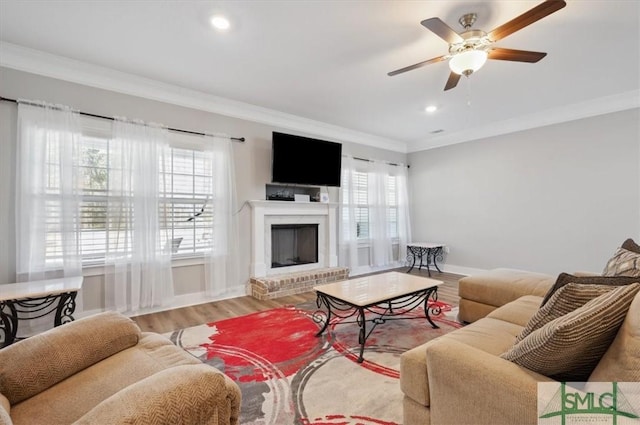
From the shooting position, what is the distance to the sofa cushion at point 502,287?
8.90 ft

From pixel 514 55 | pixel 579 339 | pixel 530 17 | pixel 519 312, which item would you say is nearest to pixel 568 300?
pixel 579 339

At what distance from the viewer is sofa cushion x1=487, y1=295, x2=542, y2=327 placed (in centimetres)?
200

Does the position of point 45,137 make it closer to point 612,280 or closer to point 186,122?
point 186,122

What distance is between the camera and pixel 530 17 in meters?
1.91

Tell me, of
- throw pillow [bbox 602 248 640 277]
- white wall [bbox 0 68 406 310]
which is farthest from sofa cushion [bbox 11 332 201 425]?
throw pillow [bbox 602 248 640 277]

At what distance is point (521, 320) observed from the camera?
199cm

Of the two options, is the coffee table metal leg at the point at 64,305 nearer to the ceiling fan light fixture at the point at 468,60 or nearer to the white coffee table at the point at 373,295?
the white coffee table at the point at 373,295

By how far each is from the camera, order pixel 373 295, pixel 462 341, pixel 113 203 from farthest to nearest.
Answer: pixel 113 203 < pixel 373 295 < pixel 462 341

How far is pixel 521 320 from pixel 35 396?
2585 mm

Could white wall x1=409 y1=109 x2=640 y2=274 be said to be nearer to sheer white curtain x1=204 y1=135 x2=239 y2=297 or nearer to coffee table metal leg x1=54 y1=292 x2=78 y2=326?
sheer white curtain x1=204 y1=135 x2=239 y2=297

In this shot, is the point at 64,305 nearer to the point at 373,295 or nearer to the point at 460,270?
the point at 373,295

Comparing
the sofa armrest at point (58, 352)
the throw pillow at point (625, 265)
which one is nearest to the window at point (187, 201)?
the sofa armrest at point (58, 352)

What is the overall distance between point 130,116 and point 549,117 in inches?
226

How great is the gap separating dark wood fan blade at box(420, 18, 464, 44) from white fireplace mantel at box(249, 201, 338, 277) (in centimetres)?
300
